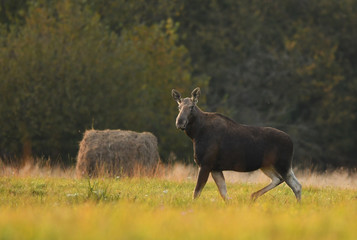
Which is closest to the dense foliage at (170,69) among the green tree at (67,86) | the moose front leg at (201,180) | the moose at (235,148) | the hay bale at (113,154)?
the green tree at (67,86)

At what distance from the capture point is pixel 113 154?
1844 cm

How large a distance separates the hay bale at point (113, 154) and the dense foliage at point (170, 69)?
11.5 meters

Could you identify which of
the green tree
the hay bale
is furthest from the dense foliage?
the hay bale

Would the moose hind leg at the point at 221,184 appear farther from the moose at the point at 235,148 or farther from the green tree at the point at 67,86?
the green tree at the point at 67,86

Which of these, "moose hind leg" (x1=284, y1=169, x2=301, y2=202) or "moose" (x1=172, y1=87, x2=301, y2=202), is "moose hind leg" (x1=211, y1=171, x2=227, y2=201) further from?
"moose hind leg" (x1=284, y1=169, x2=301, y2=202)

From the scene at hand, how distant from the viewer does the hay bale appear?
18281 mm

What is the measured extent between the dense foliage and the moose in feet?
55.1

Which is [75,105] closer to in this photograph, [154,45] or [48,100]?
[48,100]

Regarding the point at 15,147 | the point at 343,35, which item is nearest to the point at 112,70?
the point at 15,147

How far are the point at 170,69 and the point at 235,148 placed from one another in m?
22.9

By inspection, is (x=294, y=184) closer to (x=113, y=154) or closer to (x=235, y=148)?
(x=235, y=148)

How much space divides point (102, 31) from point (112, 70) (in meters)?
2.95

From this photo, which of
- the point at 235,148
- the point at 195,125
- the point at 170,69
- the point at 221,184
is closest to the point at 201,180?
the point at 221,184

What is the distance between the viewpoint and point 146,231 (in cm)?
610
